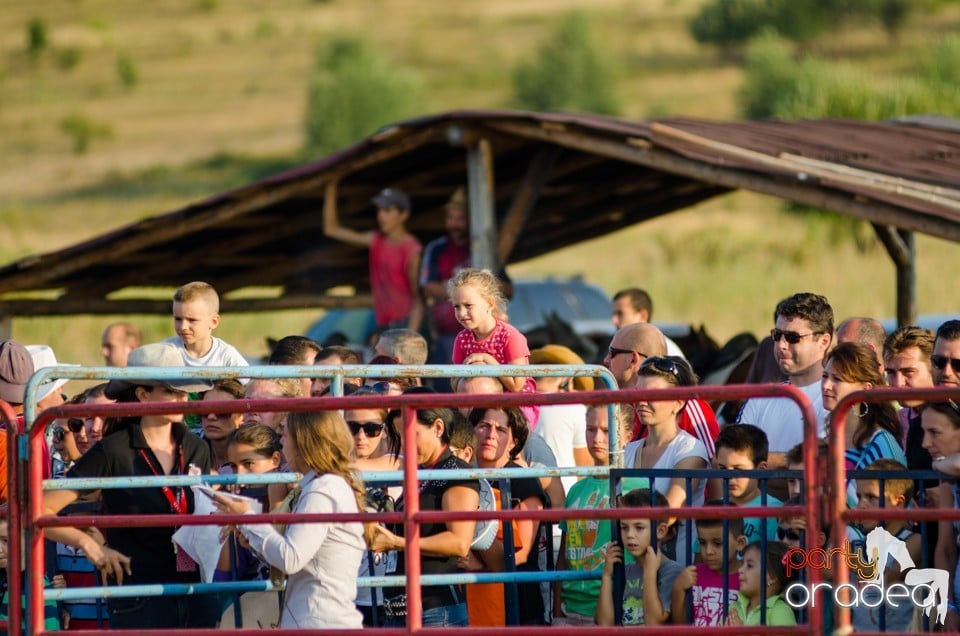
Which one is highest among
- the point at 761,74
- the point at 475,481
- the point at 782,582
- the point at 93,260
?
the point at 761,74

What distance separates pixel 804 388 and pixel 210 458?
9.47ft

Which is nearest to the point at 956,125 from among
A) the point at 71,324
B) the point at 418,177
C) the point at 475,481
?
the point at 418,177

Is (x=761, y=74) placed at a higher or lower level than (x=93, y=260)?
higher

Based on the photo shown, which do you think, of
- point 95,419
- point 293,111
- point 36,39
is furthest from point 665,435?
point 36,39

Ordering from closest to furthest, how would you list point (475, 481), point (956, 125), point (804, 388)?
point (475, 481), point (804, 388), point (956, 125)

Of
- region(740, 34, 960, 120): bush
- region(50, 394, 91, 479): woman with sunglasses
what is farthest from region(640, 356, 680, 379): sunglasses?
region(740, 34, 960, 120): bush

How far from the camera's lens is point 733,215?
5138cm

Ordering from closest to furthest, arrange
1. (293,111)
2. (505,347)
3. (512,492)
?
(512,492), (505,347), (293,111)

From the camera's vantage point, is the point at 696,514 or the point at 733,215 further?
the point at 733,215

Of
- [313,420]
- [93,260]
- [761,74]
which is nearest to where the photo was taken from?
[313,420]

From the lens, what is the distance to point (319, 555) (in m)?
5.97

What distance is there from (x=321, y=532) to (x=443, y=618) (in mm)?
1016

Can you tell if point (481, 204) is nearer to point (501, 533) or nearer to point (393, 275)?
point (393, 275)

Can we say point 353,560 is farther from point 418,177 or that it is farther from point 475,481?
point 418,177
